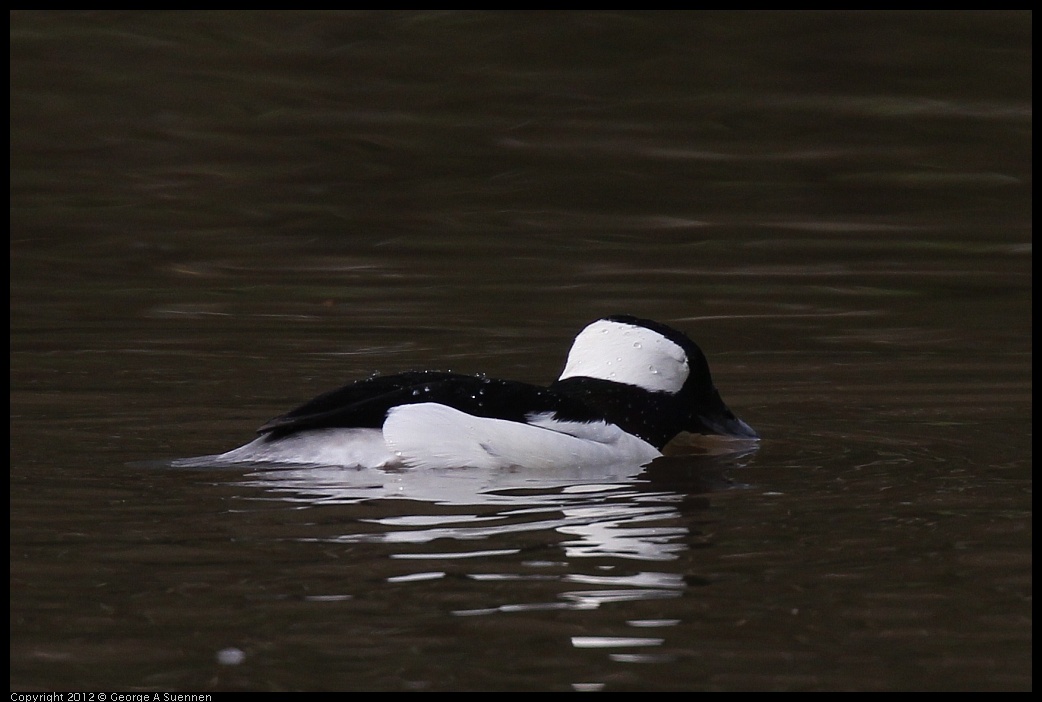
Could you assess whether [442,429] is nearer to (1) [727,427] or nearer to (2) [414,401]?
(2) [414,401]

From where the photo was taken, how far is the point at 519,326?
9.74 meters

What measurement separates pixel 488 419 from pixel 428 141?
9590mm

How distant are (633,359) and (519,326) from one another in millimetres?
2818

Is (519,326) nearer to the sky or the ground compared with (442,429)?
nearer to the sky

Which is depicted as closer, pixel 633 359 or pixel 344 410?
pixel 344 410

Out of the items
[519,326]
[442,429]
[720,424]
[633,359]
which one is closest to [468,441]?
[442,429]

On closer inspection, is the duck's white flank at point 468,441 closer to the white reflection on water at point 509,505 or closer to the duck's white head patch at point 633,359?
the white reflection on water at point 509,505

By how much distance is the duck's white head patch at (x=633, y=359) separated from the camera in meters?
6.96

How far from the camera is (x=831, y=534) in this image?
534 cm

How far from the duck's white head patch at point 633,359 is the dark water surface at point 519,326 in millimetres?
437

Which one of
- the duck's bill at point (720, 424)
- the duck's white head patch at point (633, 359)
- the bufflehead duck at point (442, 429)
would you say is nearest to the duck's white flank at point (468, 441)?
the bufflehead duck at point (442, 429)

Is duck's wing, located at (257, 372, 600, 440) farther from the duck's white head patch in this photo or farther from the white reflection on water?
the duck's white head patch

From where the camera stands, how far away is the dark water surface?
177 inches

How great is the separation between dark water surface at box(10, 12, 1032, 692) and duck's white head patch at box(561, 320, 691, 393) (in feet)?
1.43
